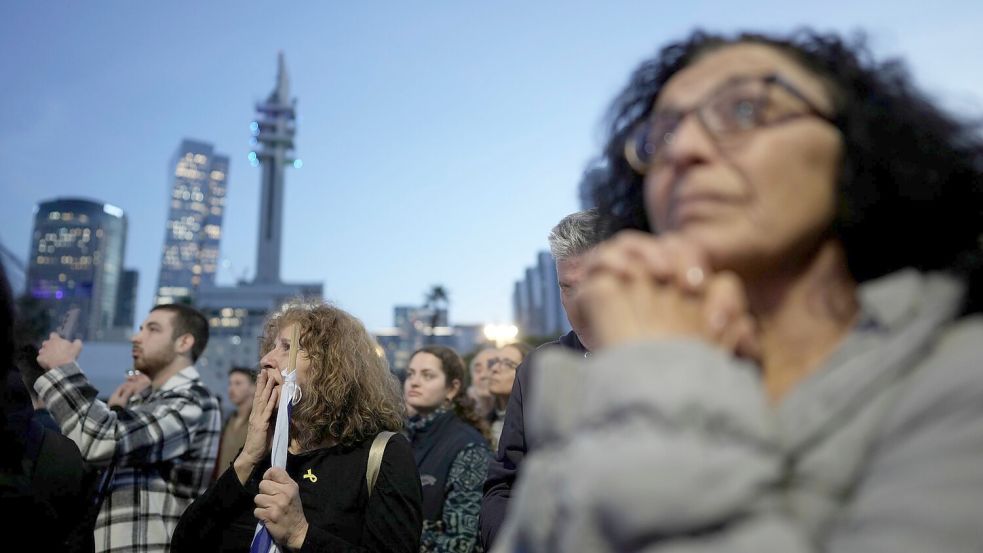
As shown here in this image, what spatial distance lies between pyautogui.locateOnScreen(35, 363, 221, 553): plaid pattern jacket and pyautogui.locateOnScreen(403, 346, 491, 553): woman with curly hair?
148 centimetres

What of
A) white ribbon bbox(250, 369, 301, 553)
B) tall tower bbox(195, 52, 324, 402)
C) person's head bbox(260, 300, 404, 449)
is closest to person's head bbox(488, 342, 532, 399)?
person's head bbox(260, 300, 404, 449)

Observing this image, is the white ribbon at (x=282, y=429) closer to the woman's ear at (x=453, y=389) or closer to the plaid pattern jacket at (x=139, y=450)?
the plaid pattern jacket at (x=139, y=450)

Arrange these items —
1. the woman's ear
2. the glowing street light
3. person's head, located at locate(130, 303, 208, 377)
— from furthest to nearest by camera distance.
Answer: the glowing street light < the woman's ear < person's head, located at locate(130, 303, 208, 377)

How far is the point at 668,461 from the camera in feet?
2.60

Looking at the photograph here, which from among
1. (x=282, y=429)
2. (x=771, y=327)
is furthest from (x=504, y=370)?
(x=771, y=327)

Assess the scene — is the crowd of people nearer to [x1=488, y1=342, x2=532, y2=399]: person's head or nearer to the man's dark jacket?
the man's dark jacket

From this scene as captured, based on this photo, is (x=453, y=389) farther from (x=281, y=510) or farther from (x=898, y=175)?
(x=898, y=175)

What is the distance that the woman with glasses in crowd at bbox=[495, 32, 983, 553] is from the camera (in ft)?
2.63

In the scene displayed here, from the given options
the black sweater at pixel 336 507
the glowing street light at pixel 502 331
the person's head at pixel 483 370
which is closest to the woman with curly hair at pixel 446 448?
the person's head at pixel 483 370

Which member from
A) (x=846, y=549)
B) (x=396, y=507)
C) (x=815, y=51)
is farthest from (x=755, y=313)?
(x=396, y=507)

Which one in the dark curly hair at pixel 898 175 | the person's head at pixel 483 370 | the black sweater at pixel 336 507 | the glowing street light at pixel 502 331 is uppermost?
the glowing street light at pixel 502 331

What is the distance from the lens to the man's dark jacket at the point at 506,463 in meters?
2.88

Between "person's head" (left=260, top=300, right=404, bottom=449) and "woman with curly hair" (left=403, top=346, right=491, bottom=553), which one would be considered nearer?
"person's head" (left=260, top=300, right=404, bottom=449)

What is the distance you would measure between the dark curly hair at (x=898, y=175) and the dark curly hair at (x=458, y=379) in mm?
4543
